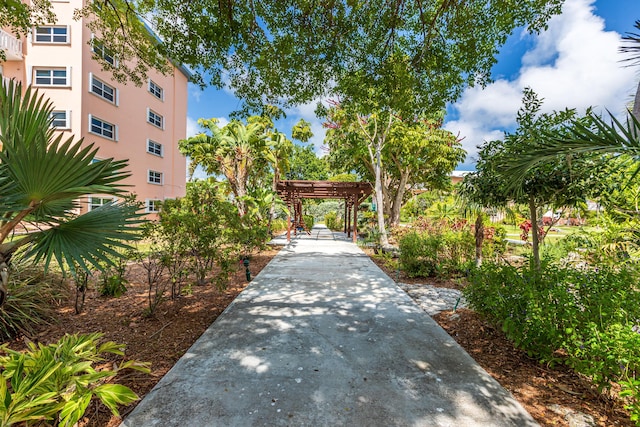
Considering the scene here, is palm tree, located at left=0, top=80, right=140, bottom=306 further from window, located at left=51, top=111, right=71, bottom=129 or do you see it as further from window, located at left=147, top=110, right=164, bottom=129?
window, located at left=147, top=110, right=164, bottom=129

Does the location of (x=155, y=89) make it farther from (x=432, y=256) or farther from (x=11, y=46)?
(x=432, y=256)

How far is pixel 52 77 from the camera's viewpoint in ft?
39.7

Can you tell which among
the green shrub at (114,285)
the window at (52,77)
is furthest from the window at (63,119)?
the green shrub at (114,285)

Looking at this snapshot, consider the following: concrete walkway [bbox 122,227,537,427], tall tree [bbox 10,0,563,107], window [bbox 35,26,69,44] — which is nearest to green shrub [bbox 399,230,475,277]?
concrete walkway [bbox 122,227,537,427]

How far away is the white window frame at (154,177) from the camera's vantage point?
16.5 m

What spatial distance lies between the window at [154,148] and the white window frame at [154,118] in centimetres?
108

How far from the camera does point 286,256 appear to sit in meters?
9.77

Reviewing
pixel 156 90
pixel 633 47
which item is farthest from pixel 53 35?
pixel 633 47

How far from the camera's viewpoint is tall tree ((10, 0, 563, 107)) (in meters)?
4.91

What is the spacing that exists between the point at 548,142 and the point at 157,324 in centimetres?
513

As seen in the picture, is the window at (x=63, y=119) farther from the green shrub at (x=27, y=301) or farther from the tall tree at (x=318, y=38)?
the green shrub at (x=27, y=301)

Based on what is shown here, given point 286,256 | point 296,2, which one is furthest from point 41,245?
point 286,256

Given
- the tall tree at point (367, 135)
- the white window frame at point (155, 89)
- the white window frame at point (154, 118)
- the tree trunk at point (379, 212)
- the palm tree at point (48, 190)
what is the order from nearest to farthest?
the palm tree at point (48, 190), the tree trunk at point (379, 212), the tall tree at point (367, 135), the white window frame at point (155, 89), the white window frame at point (154, 118)

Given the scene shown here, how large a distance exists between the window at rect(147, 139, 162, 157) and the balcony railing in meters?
5.89
